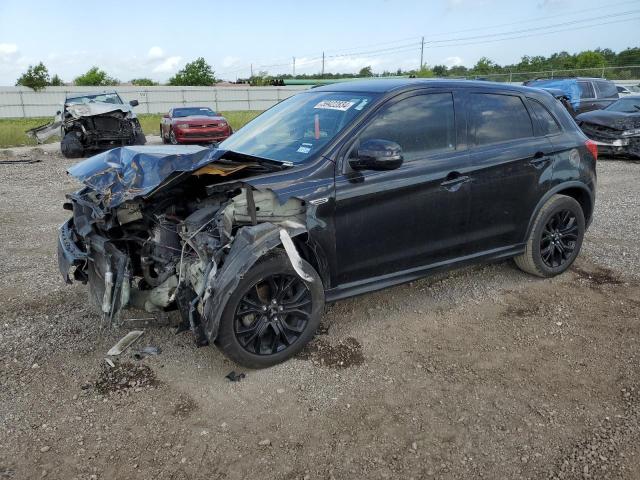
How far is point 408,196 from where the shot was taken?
3.78m

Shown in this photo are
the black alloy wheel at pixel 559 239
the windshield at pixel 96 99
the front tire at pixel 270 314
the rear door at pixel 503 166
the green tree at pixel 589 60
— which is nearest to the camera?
the front tire at pixel 270 314

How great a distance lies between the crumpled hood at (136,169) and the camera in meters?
3.28

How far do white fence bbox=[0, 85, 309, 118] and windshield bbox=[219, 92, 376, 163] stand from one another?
32653 mm

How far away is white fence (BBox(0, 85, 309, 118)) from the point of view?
36.6m

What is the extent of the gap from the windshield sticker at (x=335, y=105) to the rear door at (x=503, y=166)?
1.00 metres

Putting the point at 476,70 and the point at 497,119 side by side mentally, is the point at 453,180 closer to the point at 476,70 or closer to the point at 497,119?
the point at 497,119

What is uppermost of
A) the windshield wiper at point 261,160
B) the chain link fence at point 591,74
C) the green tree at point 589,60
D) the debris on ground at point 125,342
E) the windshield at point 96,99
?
the green tree at point 589,60

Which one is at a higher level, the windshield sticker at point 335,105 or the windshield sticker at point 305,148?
the windshield sticker at point 335,105

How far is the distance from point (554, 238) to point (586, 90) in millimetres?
13444

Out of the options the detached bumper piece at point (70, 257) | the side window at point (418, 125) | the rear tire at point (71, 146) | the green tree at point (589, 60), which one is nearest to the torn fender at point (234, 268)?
the side window at point (418, 125)

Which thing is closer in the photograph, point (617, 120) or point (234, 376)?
point (234, 376)

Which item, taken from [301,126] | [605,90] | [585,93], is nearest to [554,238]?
[301,126]

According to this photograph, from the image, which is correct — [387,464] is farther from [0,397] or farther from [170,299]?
[0,397]

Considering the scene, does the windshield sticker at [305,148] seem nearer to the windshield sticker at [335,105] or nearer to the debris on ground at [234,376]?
the windshield sticker at [335,105]
